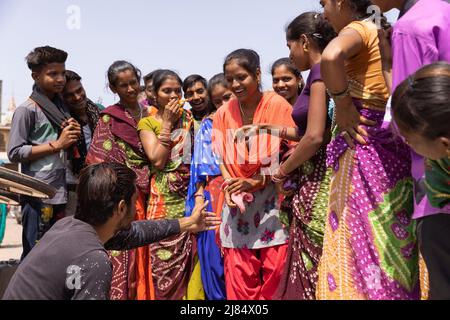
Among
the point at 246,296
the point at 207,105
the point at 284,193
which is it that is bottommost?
the point at 246,296

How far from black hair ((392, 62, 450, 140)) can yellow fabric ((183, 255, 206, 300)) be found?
10.4 ft

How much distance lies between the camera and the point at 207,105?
222 inches

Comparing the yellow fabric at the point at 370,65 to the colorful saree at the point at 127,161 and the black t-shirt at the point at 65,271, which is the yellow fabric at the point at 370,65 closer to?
the black t-shirt at the point at 65,271

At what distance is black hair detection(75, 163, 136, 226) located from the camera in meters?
2.54

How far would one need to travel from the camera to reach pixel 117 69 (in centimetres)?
519

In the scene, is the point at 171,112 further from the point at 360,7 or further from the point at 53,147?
the point at 360,7

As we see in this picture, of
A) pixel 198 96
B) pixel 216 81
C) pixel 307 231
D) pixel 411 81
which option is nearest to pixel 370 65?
pixel 411 81

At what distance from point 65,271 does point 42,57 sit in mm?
3025

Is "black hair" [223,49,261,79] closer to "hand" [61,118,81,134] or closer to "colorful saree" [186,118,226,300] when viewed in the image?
"colorful saree" [186,118,226,300]

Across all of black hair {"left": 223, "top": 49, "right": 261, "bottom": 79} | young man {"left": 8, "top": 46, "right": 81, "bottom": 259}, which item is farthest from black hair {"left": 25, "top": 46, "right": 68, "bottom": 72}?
black hair {"left": 223, "top": 49, "right": 261, "bottom": 79}
